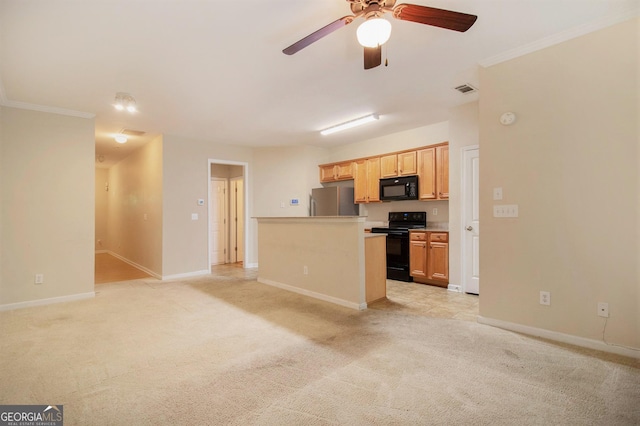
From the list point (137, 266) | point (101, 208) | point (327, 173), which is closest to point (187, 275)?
point (137, 266)

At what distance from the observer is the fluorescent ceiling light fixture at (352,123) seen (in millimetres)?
4555

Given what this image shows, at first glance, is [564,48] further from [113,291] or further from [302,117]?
[113,291]

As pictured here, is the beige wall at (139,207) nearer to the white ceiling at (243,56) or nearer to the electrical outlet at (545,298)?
the white ceiling at (243,56)

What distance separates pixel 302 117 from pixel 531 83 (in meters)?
2.88

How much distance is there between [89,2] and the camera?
2047 millimetres

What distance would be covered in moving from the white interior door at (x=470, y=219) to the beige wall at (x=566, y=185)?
3.95 feet

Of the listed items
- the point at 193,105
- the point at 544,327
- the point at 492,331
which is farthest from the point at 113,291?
the point at 544,327

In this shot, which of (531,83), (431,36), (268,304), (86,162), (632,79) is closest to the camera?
(632,79)

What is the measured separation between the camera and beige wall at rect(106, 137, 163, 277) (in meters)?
5.52

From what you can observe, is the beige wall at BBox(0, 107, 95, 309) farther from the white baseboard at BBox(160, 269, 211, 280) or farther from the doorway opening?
the doorway opening

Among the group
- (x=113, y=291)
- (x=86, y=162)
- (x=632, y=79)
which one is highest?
(x=632, y=79)

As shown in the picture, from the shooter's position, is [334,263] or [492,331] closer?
[492,331]

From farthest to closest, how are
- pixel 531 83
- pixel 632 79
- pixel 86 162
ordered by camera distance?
pixel 86 162
pixel 531 83
pixel 632 79

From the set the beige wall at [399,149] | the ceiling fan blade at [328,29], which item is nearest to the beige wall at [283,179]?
the beige wall at [399,149]
